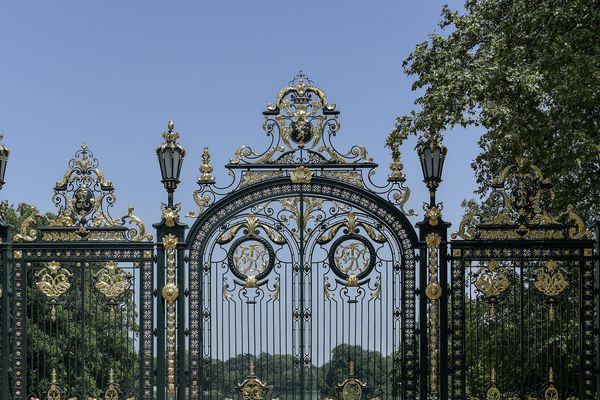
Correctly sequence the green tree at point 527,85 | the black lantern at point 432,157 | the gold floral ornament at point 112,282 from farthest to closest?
the green tree at point 527,85
the gold floral ornament at point 112,282
the black lantern at point 432,157

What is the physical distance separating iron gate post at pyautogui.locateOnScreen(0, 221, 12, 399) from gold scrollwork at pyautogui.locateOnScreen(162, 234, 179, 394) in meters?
1.88

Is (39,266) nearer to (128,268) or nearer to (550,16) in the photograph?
Answer: (128,268)

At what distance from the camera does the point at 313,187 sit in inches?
444

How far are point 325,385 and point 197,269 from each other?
2.03 meters

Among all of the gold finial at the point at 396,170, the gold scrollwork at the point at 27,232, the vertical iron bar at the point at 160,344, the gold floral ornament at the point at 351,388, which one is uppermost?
the gold finial at the point at 396,170

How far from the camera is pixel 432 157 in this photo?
1084 centimetres

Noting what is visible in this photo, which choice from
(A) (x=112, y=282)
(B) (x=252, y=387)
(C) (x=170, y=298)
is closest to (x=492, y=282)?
(B) (x=252, y=387)

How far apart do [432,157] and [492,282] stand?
164 cm

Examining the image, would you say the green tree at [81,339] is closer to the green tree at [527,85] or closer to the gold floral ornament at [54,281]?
the gold floral ornament at [54,281]

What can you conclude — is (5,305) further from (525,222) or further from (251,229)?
(525,222)

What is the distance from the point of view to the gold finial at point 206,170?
11156 millimetres

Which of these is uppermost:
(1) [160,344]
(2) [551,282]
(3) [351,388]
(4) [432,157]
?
(4) [432,157]

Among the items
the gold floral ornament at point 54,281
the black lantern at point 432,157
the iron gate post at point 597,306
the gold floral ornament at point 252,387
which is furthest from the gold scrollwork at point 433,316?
the gold floral ornament at point 54,281

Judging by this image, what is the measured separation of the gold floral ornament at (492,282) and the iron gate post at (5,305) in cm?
550
